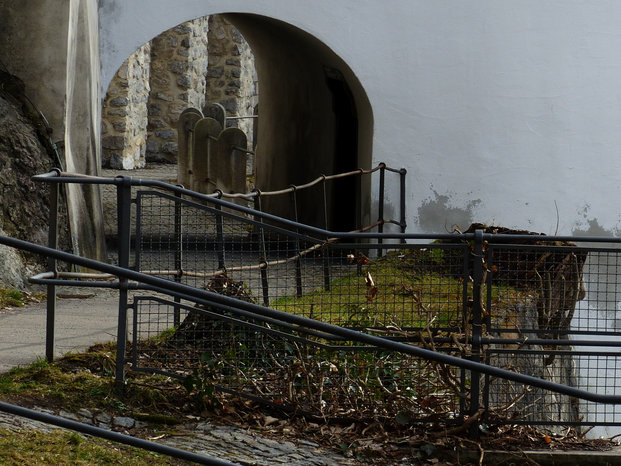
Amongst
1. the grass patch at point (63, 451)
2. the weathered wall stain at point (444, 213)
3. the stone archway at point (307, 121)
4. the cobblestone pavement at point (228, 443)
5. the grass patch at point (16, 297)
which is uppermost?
the stone archway at point (307, 121)

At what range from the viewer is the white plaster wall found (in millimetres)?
10320

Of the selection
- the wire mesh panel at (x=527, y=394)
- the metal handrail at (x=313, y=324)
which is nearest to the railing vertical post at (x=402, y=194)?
the wire mesh panel at (x=527, y=394)

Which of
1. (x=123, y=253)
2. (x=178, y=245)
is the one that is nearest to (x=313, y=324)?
(x=123, y=253)

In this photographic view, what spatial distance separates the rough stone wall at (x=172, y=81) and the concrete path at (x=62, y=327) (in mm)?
11920

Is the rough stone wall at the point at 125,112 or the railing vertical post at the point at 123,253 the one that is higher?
the rough stone wall at the point at 125,112

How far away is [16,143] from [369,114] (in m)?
3.68

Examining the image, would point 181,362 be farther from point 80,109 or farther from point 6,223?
point 80,109

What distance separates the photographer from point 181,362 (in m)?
5.55

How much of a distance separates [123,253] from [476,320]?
1.71 metres

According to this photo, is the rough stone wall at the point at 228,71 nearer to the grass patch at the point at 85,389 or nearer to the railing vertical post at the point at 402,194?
the railing vertical post at the point at 402,194

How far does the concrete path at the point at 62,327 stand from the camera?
18.8 feet

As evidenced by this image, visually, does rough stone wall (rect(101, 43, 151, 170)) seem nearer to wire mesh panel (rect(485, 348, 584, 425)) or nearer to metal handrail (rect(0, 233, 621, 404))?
wire mesh panel (rect(485, 348, 584, 425))

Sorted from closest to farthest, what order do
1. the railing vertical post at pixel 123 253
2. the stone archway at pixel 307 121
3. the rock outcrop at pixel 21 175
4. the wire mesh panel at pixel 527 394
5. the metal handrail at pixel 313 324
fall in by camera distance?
1. the metal handrail at pixel 313 324
2. the railing vertical post at pixel 123 253
3. the wire mesh panel at pixel 527 394
4. the rock outcrop at pixel 21 175
5. the stone archway at pixel 307 121

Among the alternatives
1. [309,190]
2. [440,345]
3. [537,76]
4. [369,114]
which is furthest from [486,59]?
[440,345]
